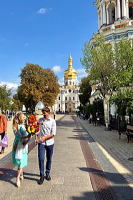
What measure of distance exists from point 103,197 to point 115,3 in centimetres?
3705

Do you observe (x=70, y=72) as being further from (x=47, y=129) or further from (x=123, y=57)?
(x=47, y=129)

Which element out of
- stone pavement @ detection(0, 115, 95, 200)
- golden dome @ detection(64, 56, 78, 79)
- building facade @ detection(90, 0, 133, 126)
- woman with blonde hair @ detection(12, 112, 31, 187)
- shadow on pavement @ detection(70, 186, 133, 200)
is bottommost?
shadow on pavement @ detection(70, 186, 133, 200)

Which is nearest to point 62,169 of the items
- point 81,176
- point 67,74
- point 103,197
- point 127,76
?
point 81,176

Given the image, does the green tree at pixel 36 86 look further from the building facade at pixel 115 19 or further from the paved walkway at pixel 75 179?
the paved walkway at pixel 75 179

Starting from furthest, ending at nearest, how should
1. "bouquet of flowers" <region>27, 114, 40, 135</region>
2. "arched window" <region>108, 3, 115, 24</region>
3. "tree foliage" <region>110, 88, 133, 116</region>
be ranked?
"arched window" <region>108, 3, 115, 24</region>
"tree foliage" <region>110, 88, 133, 116</region>
"bouquet of flowers" <region>27, 114, 40, 135</region>

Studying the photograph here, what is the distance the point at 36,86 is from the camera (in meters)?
41.3

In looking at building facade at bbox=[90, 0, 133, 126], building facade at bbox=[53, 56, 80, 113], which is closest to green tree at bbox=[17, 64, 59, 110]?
building facade at bbox=[90, 0, 133, 126]

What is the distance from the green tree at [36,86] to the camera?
40.1 meters

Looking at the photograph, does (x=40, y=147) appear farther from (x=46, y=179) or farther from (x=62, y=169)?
(x=62, y=169)

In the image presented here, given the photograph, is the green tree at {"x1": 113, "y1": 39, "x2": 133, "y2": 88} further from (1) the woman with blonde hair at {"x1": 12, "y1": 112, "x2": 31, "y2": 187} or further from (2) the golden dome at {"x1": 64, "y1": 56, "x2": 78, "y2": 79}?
(2) the golden dome at {"x1": 64, "y1": 56, "x2": 78, "y2": 79}

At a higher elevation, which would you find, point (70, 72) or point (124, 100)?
point (70, 72)

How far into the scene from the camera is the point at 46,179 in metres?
5.97

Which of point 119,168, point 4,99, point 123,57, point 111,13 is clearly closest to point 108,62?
point 123,57

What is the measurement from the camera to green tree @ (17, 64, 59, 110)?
1580 inches
